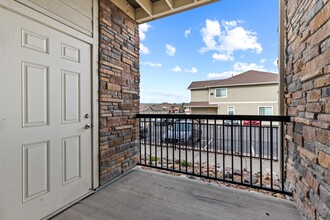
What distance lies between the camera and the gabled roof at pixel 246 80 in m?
11.2

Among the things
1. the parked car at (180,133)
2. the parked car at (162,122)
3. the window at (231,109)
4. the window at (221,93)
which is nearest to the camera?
the parked car at (180,133)

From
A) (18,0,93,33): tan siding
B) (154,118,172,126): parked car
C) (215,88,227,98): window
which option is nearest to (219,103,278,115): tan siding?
(215,88,227,98): window

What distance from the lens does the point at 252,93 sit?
11.3 meters

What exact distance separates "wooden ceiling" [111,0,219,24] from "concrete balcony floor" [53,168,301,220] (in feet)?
8.63

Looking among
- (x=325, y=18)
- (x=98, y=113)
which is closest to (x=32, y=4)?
(x=98, y=113)

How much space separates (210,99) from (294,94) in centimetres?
1100

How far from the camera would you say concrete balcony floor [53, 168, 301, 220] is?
161 cm

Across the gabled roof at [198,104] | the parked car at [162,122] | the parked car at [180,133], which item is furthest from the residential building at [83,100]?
the gabled roof at [198,104]

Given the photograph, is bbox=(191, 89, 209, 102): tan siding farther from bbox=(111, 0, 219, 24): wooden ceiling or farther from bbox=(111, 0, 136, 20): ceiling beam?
bbox=(111, 0, 136, 20): ceiling beam

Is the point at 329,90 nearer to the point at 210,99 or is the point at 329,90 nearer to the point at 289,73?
the point at 289,73

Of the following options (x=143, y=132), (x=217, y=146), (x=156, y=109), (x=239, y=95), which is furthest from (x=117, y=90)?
(x=239, y=95)

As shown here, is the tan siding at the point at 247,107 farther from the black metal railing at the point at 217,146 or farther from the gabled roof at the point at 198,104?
the black metal railing at the point at 217,146

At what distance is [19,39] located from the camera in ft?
4.49

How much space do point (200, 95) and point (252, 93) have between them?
12.3 ft
